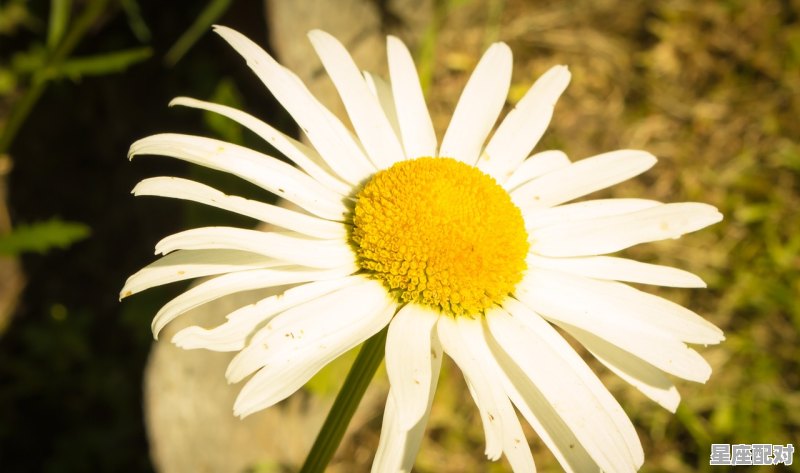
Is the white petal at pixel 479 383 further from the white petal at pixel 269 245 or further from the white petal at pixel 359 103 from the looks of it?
the white petal at pixel 359 103

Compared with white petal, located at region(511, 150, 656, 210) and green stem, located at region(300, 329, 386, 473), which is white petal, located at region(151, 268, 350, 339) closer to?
green stem, located at region(300, 329, 386, 473)

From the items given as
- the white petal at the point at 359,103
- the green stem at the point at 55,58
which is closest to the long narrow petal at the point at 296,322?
the white petal at the point at 359,103

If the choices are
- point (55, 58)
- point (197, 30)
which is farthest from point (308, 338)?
point (197, 30)

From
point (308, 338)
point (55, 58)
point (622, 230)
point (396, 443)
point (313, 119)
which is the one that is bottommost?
point (396, 443)

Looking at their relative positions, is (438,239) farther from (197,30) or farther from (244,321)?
(197,30)

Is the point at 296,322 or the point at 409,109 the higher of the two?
the point at 409,109

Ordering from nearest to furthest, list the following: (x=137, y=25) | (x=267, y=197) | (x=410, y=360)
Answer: (x=410, y=360) < (x=267, y=197) < (x=137, y=25)

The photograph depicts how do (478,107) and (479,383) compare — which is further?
(478,107)

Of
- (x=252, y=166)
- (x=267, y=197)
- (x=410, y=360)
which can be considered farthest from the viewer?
(x=267, y=197)
